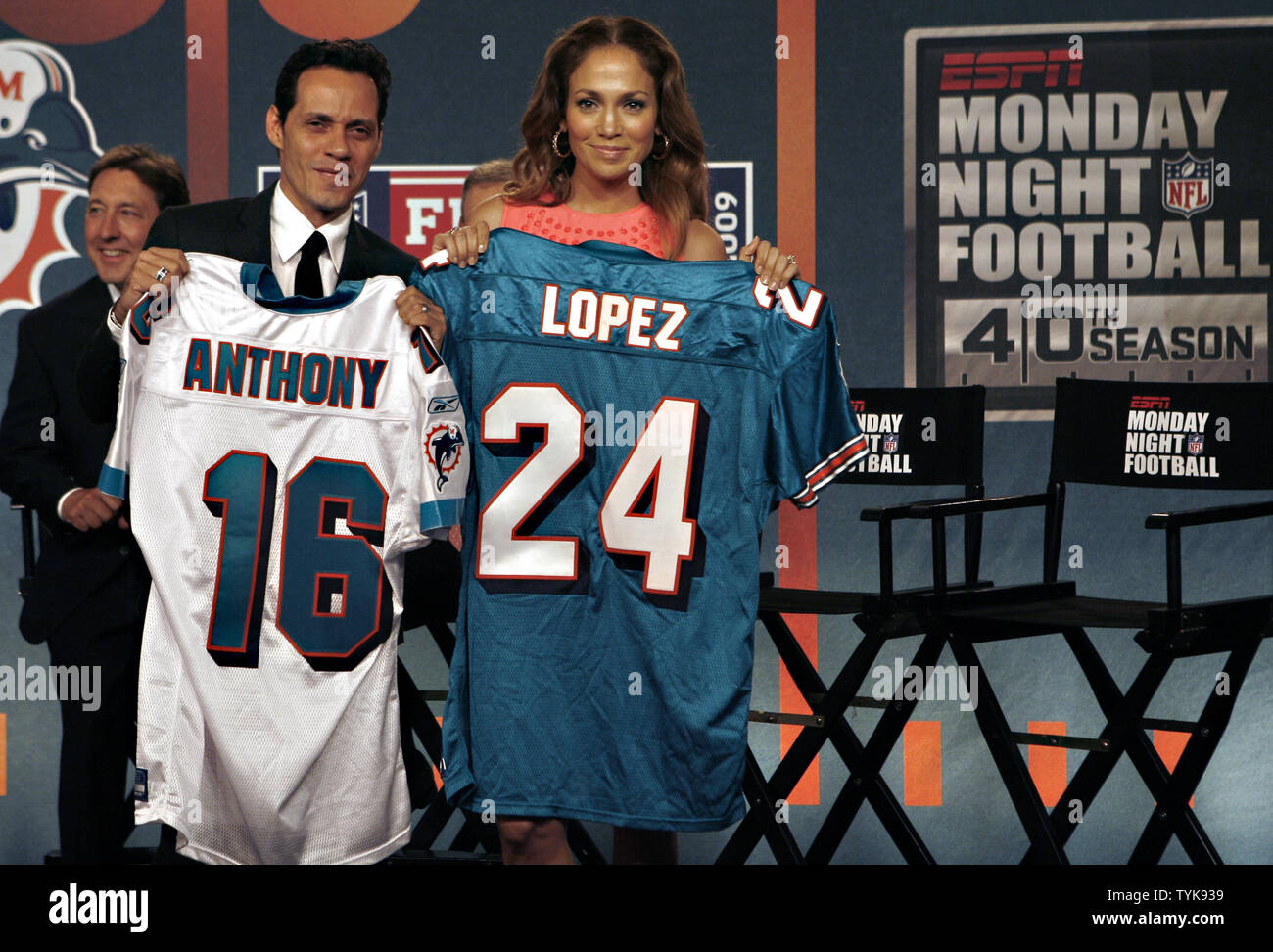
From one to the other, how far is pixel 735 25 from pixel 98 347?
2053mm

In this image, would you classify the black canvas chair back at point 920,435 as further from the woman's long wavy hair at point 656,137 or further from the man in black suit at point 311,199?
the man in black suit at point 311,199

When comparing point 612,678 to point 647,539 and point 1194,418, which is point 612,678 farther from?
point 1194,418

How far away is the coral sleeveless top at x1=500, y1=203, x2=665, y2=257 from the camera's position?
8.26 feet

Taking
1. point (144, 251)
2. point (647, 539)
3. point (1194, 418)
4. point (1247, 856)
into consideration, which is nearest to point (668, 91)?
point (647, 539)

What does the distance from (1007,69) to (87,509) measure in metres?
2.62

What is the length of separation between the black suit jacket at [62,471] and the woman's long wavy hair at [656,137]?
1.19 meters

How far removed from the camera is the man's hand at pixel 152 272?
7.89 feet

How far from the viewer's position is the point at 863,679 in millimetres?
3176

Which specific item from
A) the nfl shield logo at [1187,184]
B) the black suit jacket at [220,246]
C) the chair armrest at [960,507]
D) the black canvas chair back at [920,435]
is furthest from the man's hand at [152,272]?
the nfl shield logo at [1187,184]

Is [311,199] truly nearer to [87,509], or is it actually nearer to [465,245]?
[465,245]

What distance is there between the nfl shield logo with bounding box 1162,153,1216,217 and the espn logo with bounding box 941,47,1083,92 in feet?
1.16

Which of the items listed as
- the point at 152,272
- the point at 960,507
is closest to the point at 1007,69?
the point at 960,507
